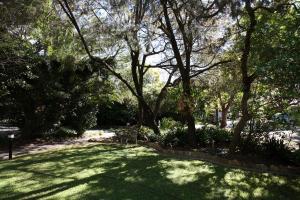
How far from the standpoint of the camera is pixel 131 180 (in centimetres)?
862

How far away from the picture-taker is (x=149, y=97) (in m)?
27.3

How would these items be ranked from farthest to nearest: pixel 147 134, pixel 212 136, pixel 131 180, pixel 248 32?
pixel 147 134, pixel 212 136, pixel 248 32, pixel 131 180

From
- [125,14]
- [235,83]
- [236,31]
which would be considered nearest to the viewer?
[236,31]

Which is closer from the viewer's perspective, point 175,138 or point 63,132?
point 175,138

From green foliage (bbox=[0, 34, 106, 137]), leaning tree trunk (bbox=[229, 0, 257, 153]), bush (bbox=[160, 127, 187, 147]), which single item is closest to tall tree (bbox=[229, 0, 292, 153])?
leaning tree trunk (bbox=[229, 0, 257, 153])

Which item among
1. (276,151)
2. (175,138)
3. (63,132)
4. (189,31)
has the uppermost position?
(189,31)

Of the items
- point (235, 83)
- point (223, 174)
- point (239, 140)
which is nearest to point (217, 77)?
point (235, 83)

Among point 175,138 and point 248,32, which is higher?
point 248,32

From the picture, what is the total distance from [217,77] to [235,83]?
106 inches

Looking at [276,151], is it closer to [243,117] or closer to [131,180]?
[243,117]

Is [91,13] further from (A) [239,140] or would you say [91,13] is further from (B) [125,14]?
(A) [239,140]

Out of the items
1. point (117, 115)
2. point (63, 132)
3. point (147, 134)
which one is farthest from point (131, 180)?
point (117, 115)

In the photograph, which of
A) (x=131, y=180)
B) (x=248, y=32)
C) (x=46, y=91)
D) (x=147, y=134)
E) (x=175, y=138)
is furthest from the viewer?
(x=46, y=91)

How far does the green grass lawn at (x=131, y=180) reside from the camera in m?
7.63
